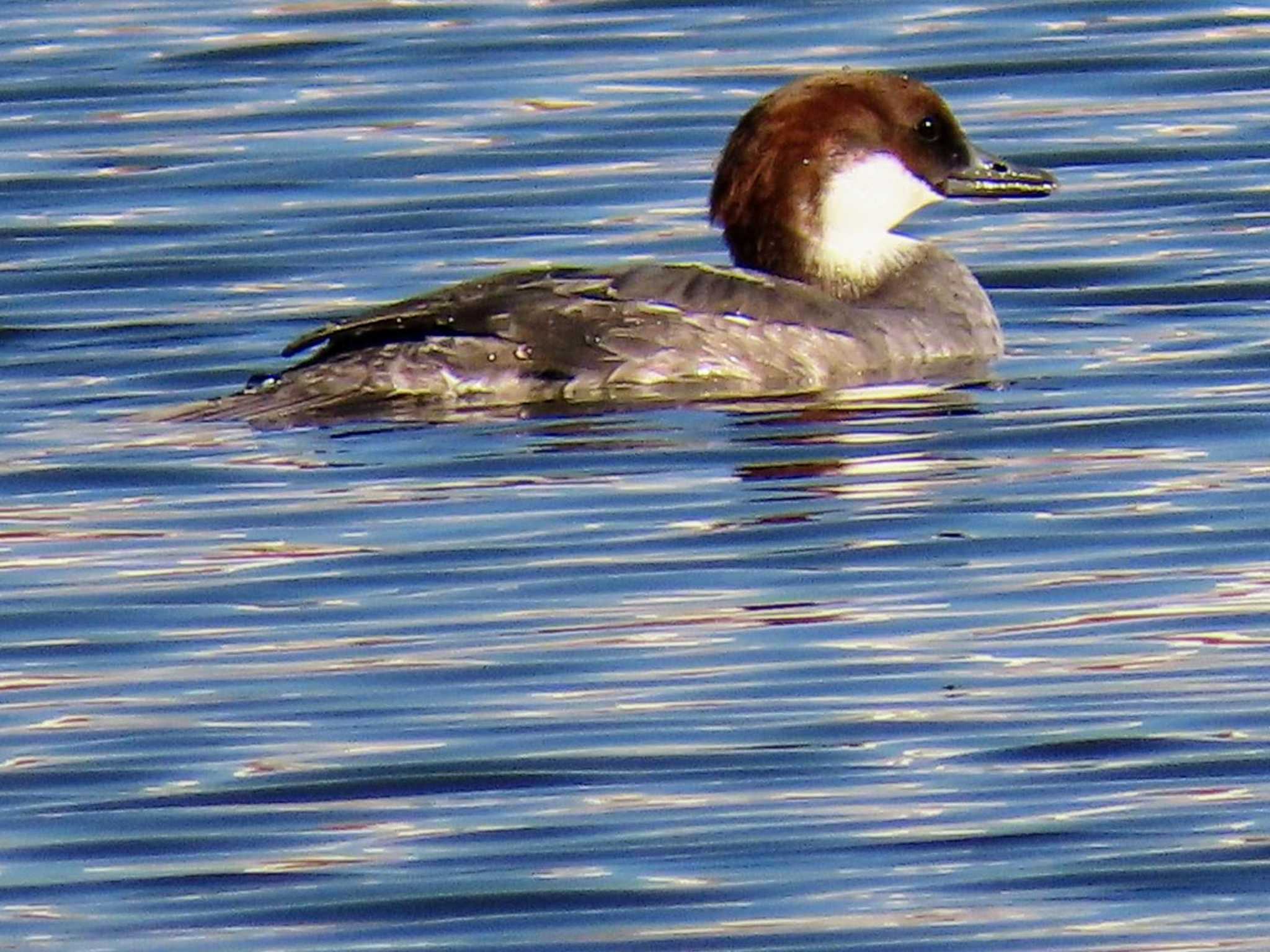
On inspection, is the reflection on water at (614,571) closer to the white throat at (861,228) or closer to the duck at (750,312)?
the duck at (750,312)

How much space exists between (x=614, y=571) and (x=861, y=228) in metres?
3.19

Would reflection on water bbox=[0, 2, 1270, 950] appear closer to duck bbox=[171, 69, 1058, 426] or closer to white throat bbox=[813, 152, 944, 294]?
duck bbox=[171, 69, 1058, 426]

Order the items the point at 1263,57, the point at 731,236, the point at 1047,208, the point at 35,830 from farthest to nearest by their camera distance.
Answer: the point at 1263,57
the point at 1047,208
the point at 731,236
the point at 35,830

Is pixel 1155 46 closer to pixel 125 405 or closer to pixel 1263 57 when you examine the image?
pixel 1263 57

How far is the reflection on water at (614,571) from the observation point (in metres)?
6.19

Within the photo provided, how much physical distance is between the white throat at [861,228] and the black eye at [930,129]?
0.36 feet

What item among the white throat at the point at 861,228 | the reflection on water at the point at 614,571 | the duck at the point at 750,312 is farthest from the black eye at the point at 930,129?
the reflection on water at the point at 614,571

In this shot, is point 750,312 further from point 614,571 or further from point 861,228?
point 614,571

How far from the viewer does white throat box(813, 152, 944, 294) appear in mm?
11148

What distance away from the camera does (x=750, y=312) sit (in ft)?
34.5

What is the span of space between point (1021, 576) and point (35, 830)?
2279 mm

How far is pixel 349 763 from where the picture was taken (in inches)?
266

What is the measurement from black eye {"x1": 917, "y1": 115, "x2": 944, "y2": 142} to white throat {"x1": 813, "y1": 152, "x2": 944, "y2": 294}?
0.36 feet

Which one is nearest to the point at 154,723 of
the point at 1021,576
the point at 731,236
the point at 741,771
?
the point at 741,771
